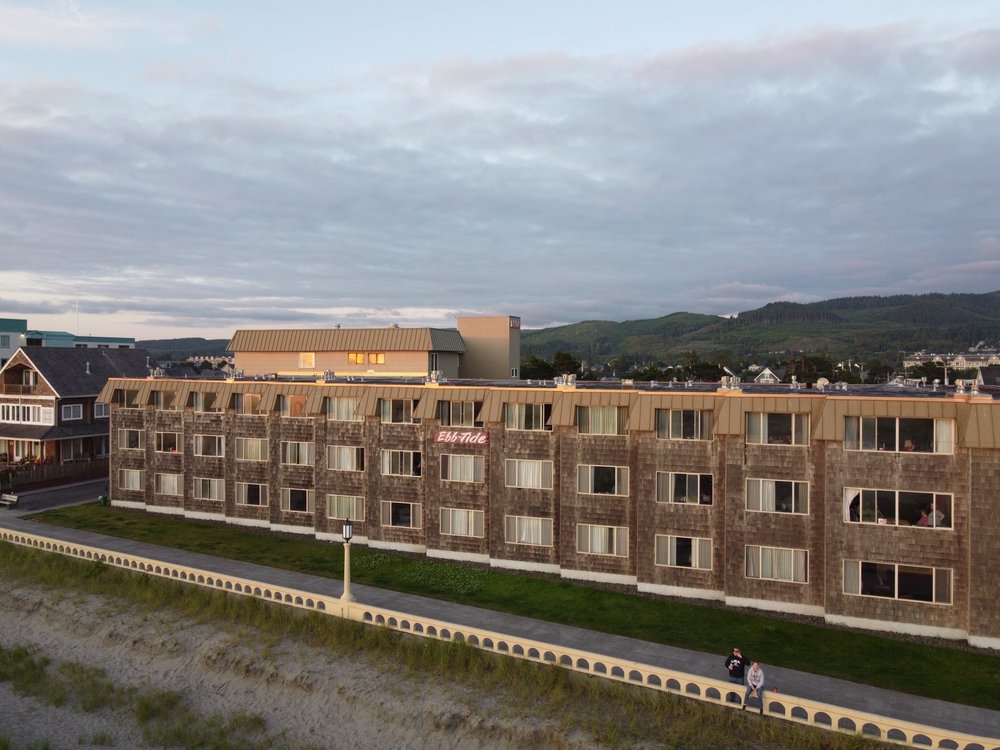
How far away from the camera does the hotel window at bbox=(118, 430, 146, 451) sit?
5341cm

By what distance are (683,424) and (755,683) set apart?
582 inches

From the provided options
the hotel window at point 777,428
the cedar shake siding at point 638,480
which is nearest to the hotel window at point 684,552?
the cedar shake siding at point 638,480

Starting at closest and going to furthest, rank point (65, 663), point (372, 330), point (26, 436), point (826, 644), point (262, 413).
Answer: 1. point (826, 644)
2. point (65, 663)
3. point (262, 413)
4. point (372, 330)
5. point (26, 436)

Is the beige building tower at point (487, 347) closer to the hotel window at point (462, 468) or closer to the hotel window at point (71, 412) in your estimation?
the hotel window at point (462, 468)

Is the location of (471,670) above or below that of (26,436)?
below

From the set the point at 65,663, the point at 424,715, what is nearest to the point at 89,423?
the point at 65,663

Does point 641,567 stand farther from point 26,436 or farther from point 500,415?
point 26,436

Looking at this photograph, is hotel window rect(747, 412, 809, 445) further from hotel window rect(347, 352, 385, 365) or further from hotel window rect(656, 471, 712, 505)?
hotel window rect(347, 352, 385, 365)

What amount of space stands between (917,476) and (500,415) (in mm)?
21076

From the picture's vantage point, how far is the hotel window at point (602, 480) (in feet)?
122

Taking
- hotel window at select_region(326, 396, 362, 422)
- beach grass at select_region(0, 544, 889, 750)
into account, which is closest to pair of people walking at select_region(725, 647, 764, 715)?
beach grass at select_region(0, 544, 889, 750)

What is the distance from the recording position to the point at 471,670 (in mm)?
27812

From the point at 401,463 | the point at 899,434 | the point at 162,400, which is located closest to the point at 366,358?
the point at 162,400

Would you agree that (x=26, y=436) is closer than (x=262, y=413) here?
No
